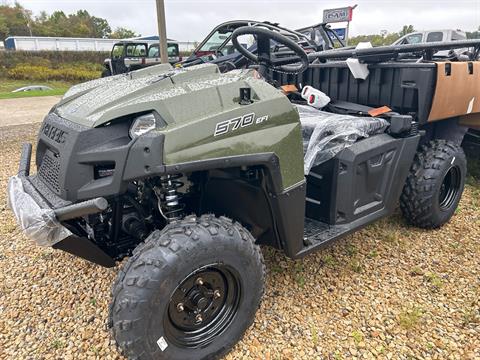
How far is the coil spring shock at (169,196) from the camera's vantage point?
1.86 meters

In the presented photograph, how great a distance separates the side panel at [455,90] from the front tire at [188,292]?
73.9 inches

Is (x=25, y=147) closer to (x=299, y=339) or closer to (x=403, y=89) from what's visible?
(x=299, y=339)

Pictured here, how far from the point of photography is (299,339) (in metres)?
2.18

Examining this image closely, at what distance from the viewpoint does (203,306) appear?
6.32 ft

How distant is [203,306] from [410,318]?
1.24 m

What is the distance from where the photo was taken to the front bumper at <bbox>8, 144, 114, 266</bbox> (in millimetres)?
1626

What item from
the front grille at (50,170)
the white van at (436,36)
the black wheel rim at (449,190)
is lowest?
the black wheel rim at (449,190)

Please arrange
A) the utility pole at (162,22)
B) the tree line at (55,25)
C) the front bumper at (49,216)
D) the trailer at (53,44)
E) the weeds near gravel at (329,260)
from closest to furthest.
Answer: the front bumper at (49,216)
the weeds near gravel at (329,260)
the utility pole at (162,22)
the trailer at (53,44)
the tree line at (55,25)

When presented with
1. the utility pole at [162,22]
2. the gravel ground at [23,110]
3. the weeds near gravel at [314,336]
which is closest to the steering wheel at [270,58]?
the weeds near gravel at [314,336]

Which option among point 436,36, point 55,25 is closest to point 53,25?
point 55,25

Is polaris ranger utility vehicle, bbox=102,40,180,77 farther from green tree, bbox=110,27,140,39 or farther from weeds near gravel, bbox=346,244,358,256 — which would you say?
green tree, bbox=110,27,140,39

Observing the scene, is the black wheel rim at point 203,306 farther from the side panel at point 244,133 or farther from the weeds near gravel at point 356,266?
the weeds near gravel at point 356,266

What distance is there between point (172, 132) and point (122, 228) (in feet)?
2.65

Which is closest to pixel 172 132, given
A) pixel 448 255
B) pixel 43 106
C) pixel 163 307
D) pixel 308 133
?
pixel 163 307
